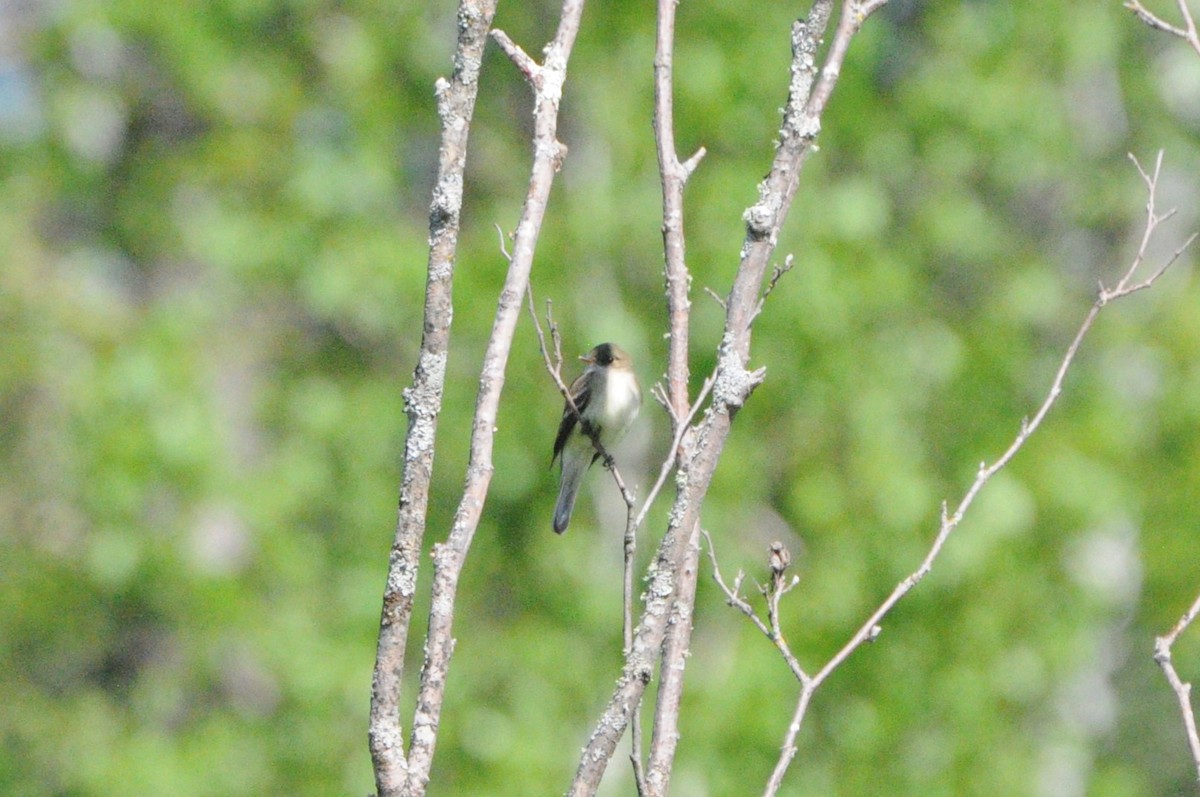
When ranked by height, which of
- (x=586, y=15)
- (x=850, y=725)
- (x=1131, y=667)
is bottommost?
(x=850, y=725)

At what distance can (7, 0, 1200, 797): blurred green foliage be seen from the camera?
7715 mm

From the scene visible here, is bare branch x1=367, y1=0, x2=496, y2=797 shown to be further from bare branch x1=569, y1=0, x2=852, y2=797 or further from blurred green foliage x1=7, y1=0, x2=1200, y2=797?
blurred green foliage x1=7, y1=0, x2=1200, y2=797

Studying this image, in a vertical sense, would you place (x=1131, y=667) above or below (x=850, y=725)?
above

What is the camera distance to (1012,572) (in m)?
8.03

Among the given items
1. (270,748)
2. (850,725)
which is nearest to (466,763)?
(270,748)

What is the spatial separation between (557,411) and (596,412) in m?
1.72

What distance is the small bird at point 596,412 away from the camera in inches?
235

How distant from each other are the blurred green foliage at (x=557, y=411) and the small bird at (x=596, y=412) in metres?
1.14

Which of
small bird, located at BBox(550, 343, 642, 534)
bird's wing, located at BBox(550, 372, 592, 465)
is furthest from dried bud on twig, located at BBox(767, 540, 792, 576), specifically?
bird's wing, located at BBox(550, 372, 592, 465)

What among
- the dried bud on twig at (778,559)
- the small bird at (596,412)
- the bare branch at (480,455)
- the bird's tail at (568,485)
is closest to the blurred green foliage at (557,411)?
the bird's tail at (568,485)

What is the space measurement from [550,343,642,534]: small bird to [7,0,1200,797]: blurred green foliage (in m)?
1.14

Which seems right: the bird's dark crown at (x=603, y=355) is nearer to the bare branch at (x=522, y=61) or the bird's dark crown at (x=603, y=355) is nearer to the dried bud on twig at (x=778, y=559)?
the dried bud on twig at (x=778, y=559)

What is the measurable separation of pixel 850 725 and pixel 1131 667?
13.2ft

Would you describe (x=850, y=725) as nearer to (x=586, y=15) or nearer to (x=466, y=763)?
(x=466, y=763)
